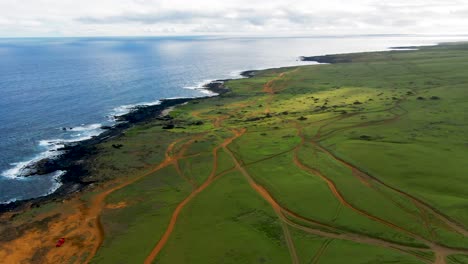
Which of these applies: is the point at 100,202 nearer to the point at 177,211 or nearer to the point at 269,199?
the point at 177,211

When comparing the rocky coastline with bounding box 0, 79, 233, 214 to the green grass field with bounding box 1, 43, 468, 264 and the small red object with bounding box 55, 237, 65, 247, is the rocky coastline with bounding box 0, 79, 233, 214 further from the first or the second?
the small red object with bounding box 55, 237, 65, 247

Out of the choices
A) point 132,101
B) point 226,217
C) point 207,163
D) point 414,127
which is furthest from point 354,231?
point 132,101

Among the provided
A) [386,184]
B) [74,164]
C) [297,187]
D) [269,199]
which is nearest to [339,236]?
[269,199]

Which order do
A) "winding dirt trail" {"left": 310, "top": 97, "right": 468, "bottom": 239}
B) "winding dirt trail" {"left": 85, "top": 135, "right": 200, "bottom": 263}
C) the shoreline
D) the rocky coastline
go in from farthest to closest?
the rocky coastline
the shoreline
"winding dirt trail" {"left": 85, "top": 135, "right": 200, "bottom": 263}
"winding dirt trail" {"left": 310, "top": 97, "right": 468, "bottom": 239}

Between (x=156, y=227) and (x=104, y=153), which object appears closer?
(x=156, y=227)

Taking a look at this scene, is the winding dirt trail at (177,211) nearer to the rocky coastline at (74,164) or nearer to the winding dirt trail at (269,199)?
the winding dirt trail at (269,199)

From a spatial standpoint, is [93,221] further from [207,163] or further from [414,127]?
[414,127]

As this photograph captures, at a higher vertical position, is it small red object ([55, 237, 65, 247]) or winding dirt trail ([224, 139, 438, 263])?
winding dirt trail ([224, 139, 438, 263])

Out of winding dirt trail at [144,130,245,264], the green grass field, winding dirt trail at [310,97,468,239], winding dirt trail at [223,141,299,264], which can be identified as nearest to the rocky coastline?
the green grass field
